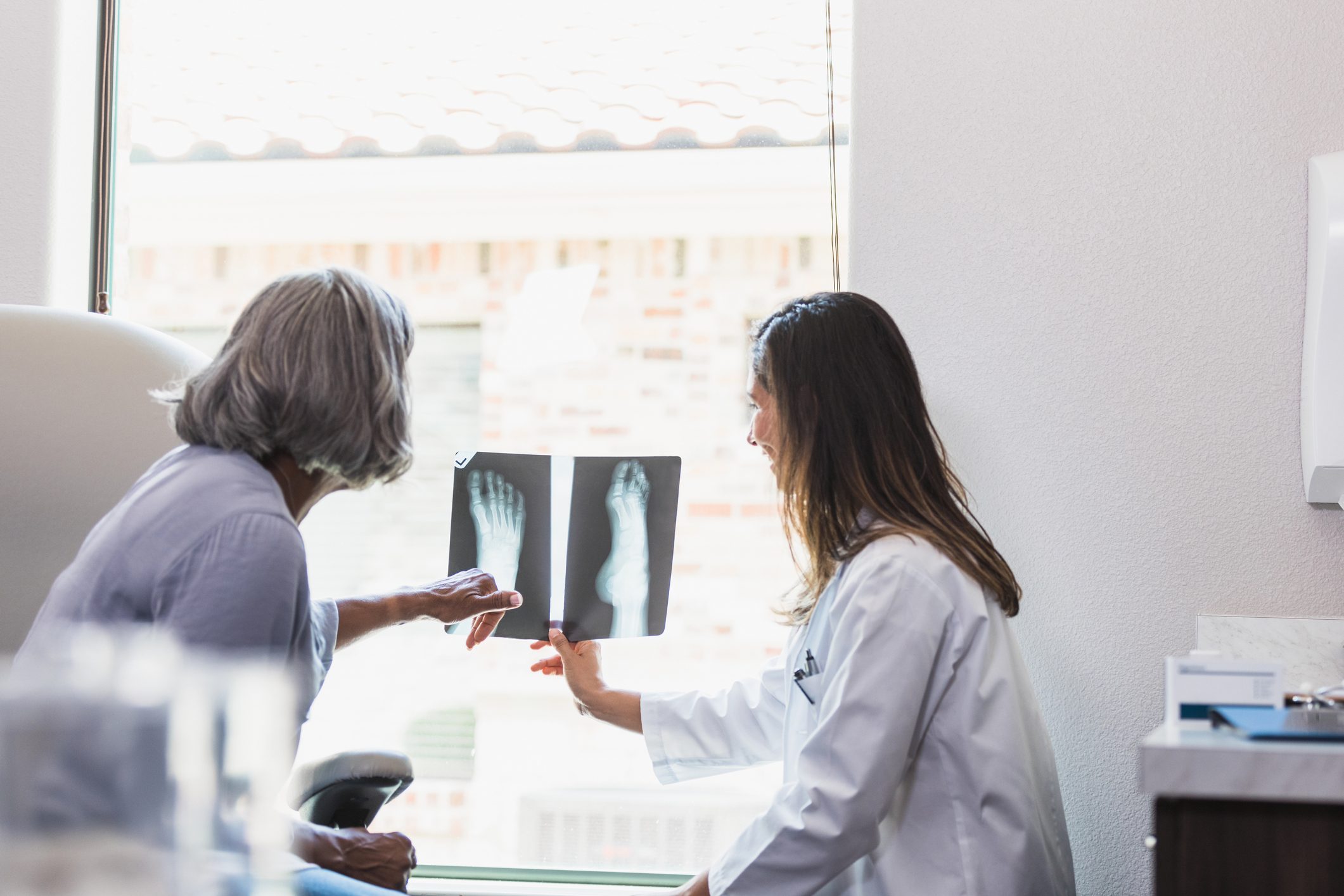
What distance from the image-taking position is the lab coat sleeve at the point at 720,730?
5.33 feet

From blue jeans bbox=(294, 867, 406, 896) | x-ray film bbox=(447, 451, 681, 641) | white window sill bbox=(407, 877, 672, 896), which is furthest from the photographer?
white window sill bbox=(407, 877, 672, 896)

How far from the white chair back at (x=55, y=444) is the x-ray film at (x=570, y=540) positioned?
1.52 feet

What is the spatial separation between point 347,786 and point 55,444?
2.19 feet

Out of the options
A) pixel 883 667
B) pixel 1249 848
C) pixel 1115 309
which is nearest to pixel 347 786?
pixel 883 667

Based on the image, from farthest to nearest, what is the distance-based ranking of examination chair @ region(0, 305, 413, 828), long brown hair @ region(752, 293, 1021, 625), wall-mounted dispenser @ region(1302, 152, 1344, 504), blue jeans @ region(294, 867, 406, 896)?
1. examination chair @ region(0, 305, 413, 828)
2. wall-mounted dispenser @ region(1302, 152, 1344, 504)
3. long brown hair @ region(752, 293, 1021, 625)
4. blue jeans @ region(294, 867, 406, 896)

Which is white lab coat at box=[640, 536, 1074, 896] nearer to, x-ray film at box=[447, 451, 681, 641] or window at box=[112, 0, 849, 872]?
x-ray film at box=[447, 451, 681, 641]

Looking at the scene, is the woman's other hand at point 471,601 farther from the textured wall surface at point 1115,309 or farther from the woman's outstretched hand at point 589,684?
the textured wall surface at point 1115,309

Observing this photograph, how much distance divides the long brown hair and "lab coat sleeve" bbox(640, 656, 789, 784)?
0.93 ft

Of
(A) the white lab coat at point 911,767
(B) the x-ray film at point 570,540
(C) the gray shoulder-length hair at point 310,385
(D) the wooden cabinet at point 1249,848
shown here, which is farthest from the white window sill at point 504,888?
(D) the wooden cabinet at point 1249,848

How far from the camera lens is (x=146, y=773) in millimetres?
1049

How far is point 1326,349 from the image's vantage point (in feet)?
4.82

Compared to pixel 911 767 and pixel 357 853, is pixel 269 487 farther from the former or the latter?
pixel 911 767

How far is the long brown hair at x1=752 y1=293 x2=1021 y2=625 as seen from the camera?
135 cm

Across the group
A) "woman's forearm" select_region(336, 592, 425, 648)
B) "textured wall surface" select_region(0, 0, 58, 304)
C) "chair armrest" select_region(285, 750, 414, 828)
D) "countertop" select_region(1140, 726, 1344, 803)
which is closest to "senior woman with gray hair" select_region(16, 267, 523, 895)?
"chair armrest" select_region(285, 750, 414, 828)
